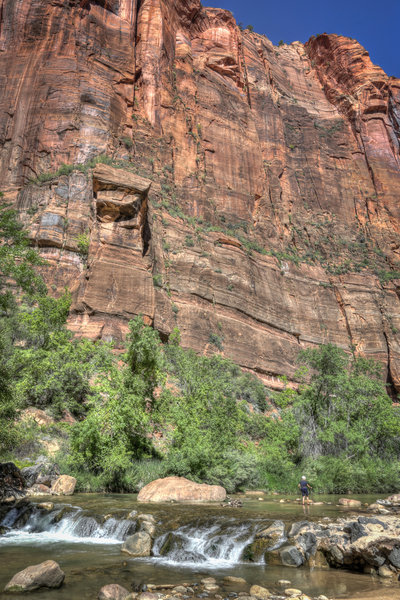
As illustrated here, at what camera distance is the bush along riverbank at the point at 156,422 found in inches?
616

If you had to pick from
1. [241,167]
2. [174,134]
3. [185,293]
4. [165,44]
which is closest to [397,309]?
[241,167]

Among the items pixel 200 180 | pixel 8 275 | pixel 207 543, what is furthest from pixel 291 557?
pixel 200 180

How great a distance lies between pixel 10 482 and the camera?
1369 centimetres

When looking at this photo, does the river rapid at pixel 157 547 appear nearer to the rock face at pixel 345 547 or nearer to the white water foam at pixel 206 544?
the white water foam at pixel 206 544

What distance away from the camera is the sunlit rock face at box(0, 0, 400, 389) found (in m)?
33.5

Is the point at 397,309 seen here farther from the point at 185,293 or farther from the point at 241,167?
the point at 185,293

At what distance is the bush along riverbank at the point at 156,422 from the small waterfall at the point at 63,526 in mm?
2500

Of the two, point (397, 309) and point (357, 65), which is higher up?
point (357, 65)

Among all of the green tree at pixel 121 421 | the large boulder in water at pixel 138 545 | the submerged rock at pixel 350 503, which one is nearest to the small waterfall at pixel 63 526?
the large boulder in water at pixel 138 545

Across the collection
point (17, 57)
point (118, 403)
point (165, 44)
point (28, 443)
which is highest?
point (165, 44)

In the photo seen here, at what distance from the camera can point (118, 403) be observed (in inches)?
645

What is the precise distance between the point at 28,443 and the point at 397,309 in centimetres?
4622

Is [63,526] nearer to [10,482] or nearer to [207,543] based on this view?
[207,543]

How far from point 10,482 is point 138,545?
7013mm
